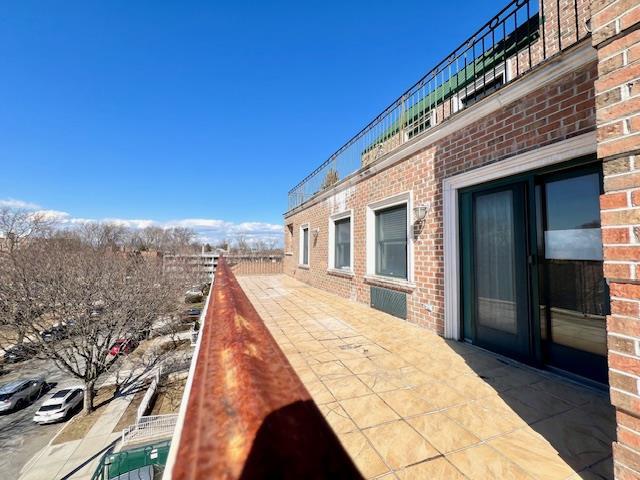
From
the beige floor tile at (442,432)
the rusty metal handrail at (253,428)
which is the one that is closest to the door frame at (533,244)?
the beige floor tile at (442,432)

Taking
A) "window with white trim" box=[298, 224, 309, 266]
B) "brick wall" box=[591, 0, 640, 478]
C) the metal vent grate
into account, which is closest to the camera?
"brick wall" box=[591, 0, 640, 478]

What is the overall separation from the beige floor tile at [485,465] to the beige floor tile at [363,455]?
1.36ft

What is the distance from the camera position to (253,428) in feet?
1.28

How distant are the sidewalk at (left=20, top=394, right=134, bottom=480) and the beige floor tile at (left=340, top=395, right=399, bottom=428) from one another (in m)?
13.7

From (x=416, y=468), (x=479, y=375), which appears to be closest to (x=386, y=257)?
(x=479, y=375)

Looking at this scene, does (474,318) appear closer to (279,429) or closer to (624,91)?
(624,91)

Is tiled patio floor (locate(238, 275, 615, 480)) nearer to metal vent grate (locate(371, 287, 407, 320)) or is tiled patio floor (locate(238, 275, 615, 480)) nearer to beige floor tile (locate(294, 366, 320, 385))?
beige floor tile (locate(294, 366, 320, 385))

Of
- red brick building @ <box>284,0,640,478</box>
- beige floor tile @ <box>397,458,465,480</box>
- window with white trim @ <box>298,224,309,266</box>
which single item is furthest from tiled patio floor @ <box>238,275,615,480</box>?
window with white trim @ <box>298,224,309,266</box>

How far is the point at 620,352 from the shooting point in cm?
129

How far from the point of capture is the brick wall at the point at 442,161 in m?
2.67

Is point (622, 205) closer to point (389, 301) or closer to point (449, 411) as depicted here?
point (449, 411)

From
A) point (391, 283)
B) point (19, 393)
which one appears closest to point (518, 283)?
point (391, 283)

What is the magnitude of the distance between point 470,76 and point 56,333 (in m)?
21.0

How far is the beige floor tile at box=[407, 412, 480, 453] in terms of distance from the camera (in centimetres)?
181
